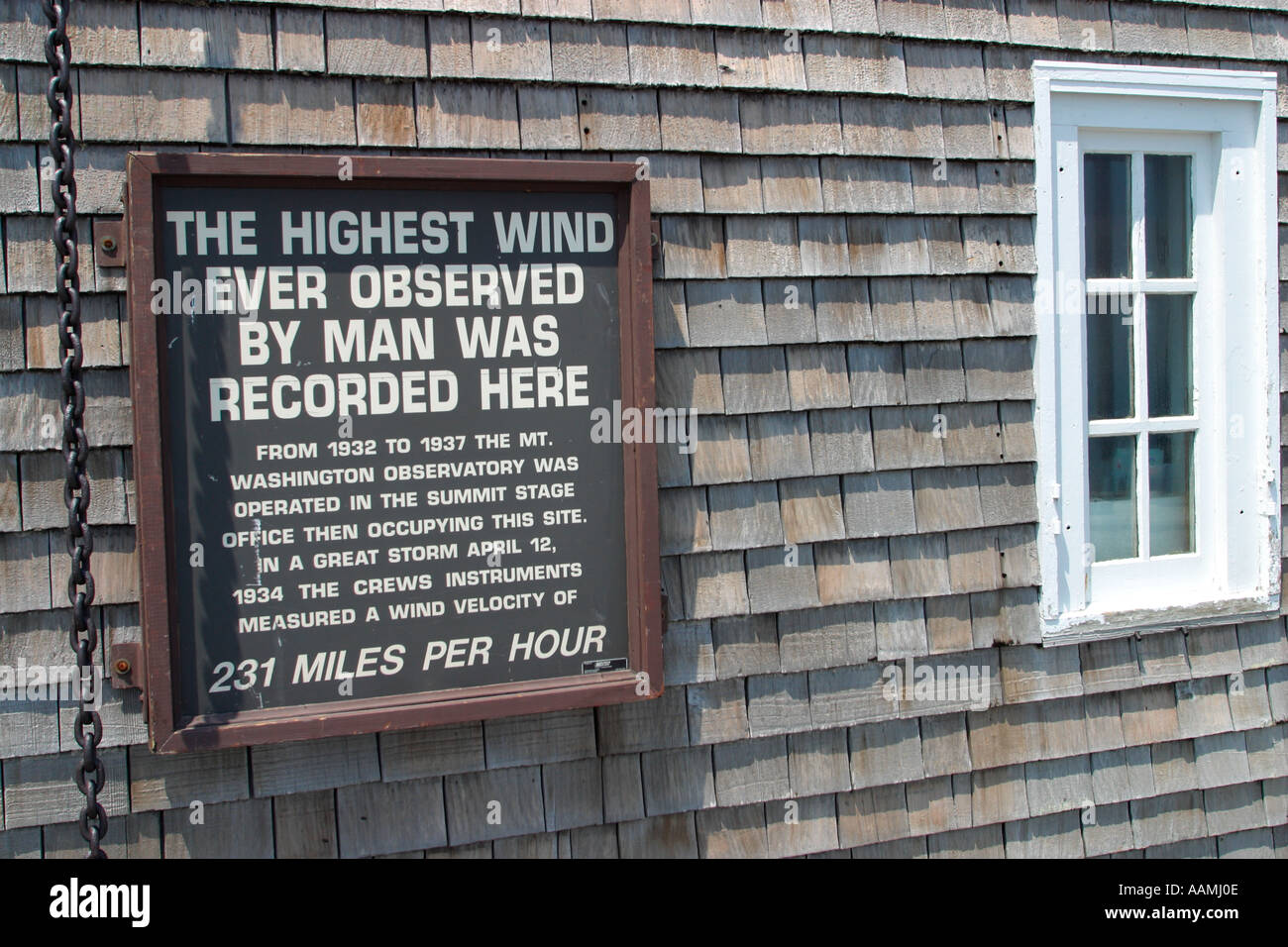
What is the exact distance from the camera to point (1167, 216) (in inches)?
121

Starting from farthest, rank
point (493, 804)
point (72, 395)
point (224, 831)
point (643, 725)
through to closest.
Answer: point (643, 725), point (493, 804), point (224, 831), point (72, 395)

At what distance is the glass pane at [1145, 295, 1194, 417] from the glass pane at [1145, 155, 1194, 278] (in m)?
0.10

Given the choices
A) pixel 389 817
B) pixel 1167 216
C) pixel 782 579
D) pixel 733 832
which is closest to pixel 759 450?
pixel 782 579

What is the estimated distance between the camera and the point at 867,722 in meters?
2.74

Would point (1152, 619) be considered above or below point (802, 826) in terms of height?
above

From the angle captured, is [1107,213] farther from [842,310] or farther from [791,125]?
[791,125]

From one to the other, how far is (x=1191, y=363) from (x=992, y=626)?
108cm

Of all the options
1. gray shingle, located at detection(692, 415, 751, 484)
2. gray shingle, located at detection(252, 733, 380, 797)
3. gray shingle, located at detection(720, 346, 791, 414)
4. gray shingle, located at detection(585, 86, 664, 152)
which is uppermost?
gray shingle, located at detection(585, 86, 664, 152)

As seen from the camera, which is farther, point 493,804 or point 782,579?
point 782,579

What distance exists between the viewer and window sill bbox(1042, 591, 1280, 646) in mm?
2869

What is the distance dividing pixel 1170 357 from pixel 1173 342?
1.9 inches

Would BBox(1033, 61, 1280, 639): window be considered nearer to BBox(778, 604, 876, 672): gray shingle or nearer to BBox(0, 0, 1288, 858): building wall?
BBox(0, 0, 1288, 858): building wall

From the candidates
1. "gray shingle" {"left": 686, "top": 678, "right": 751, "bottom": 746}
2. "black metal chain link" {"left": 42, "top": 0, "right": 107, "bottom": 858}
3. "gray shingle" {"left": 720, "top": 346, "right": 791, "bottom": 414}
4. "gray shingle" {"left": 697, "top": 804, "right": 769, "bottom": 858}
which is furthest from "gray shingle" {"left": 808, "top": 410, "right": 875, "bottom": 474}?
"black metal chain link" {"left": 42, "top": 0, "right": 107, "bottom": 858}
